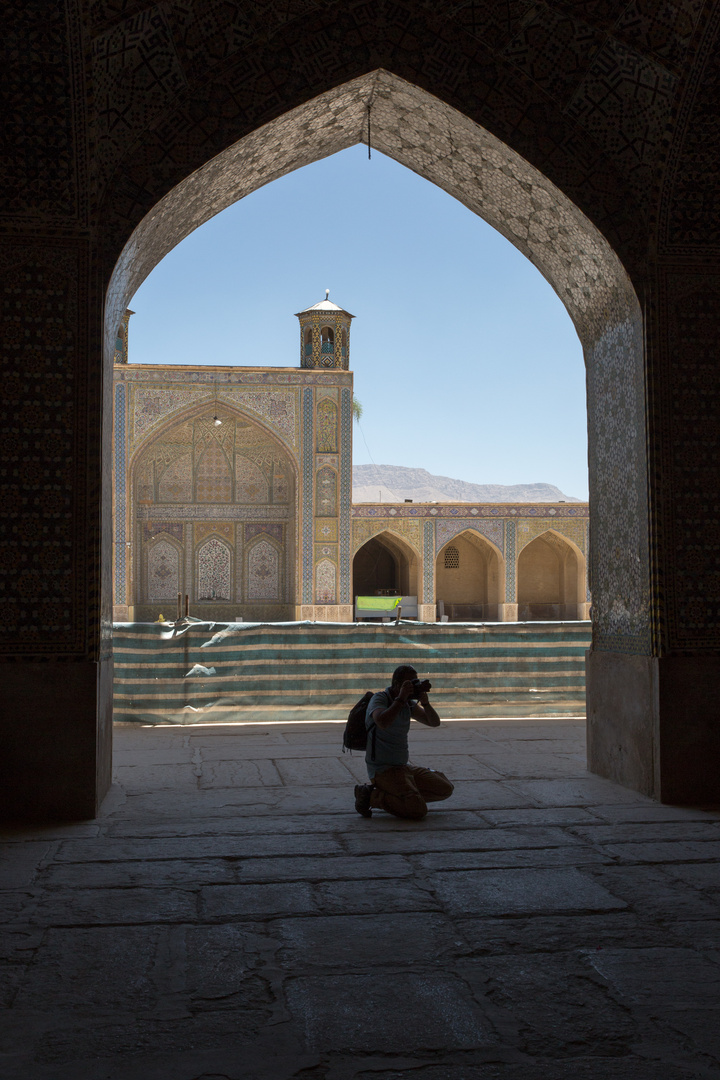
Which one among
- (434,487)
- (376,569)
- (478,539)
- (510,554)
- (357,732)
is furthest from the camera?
(434,487)

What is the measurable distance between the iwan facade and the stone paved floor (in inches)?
711

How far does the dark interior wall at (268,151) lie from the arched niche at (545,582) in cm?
2333

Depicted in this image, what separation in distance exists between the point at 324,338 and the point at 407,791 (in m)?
20.0

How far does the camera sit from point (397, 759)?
447cm

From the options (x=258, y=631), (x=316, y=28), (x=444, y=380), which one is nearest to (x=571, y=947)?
(x=316, y=28)

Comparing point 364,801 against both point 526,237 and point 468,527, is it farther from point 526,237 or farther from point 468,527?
point 468,527

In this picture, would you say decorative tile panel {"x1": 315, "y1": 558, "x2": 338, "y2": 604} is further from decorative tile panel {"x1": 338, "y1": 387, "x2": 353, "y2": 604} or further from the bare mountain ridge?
the bare mountain ridge

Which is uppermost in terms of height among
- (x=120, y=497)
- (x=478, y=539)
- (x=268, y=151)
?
(x=268, y=151)

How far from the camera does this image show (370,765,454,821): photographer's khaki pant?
4355mm

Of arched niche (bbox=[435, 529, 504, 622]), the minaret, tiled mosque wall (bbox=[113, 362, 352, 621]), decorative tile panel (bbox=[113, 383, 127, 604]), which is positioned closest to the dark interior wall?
tiled mosque wall (bbox=[113, 362, 352, 621])

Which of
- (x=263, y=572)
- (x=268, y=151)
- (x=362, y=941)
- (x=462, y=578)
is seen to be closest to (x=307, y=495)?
(x=263, y=572)

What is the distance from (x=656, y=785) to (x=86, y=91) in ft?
14.0

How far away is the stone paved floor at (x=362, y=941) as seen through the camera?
2.04 meters

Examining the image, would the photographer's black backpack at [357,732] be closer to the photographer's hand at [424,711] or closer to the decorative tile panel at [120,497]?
the photographer's hand at [424,711]
